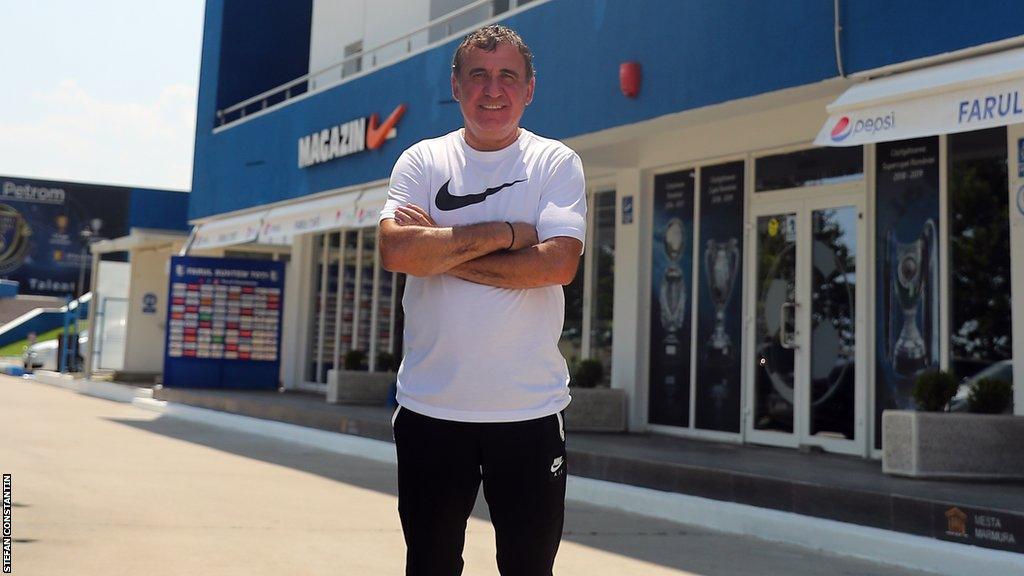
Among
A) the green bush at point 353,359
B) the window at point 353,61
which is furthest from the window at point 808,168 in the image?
the window at point 353,61

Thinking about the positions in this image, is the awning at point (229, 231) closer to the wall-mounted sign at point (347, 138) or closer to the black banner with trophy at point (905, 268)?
the wall-mounted sign at point (347, 138)

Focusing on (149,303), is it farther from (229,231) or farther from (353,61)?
(353,61)

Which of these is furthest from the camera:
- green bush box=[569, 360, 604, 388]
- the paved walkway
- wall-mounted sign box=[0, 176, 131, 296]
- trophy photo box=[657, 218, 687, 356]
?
wall-mounted sign box=[0, 176, 131, 296]

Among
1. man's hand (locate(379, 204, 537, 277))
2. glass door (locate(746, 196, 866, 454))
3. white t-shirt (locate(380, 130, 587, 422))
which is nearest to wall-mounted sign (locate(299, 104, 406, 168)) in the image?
glass door (locate(746, 196, 866, 454))

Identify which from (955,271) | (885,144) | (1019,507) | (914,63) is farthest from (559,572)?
(885,144)

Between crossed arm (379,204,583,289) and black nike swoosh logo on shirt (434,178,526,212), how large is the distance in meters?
0.11

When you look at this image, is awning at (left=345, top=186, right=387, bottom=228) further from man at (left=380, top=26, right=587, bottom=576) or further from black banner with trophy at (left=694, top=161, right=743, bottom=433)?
man at (left=380, top=26, right=587, bottom=576)

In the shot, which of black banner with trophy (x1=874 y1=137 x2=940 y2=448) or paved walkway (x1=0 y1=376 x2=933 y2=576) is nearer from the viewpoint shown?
paved walkway (x1=0 y1=376 x2=933 y2=576)

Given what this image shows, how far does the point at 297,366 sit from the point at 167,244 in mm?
5283

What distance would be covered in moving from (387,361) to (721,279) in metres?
6.20

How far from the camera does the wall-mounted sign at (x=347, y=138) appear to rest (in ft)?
45.9

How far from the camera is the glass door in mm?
9828

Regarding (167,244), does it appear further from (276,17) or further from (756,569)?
(756,569)

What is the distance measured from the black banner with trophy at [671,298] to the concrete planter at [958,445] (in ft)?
13.2
